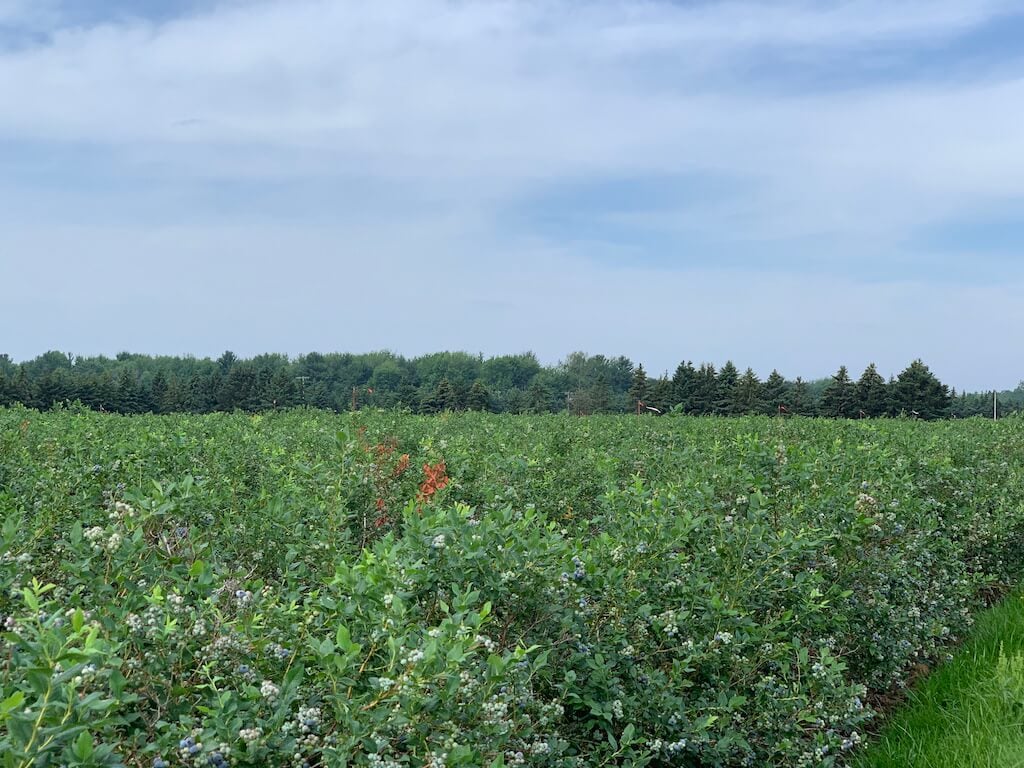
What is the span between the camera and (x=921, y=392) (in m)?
57.8

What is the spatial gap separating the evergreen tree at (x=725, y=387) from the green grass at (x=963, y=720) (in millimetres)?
54799

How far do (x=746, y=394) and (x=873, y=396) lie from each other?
9.15 meters

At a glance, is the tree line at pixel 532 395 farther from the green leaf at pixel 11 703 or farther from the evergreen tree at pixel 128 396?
the green leaf at pixel 11 703

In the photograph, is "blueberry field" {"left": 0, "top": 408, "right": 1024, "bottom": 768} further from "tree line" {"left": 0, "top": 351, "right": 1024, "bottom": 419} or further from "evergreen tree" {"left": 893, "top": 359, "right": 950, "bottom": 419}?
"evergreen tree" {"left": 893, "top": 359, "right": 950, "bottom": 419}

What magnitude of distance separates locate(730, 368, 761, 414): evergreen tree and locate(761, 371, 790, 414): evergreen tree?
0.56m

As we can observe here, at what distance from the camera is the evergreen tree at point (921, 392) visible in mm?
57656

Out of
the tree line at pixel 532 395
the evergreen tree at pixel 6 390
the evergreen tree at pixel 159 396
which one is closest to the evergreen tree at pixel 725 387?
the tree line at pixel 532 395

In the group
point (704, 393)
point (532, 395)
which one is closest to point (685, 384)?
point (704, 393)

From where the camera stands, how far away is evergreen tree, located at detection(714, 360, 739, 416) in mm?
60250

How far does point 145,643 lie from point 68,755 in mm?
699

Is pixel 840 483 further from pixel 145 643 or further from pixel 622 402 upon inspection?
pixel 622 402

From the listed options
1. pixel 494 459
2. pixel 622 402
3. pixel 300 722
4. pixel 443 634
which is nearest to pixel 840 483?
pixel 494 459

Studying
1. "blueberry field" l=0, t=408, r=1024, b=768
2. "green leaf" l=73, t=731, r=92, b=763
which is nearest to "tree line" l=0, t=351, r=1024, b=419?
"blueberry field" l=0, t=408, r=1024, b=768

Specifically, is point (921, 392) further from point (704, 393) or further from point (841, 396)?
point (704, 393)
